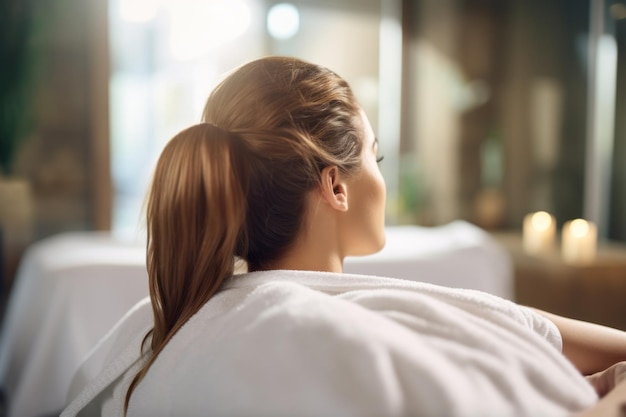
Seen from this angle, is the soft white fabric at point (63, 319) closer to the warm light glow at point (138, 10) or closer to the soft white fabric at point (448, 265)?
the soft white fabric at point (448, 265)

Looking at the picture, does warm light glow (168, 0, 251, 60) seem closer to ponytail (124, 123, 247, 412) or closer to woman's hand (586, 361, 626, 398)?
ponytail (124, 123, 247, 412)

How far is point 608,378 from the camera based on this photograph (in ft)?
2.26

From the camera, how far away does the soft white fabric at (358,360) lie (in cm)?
51

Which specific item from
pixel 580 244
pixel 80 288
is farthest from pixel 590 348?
pixel 580 244

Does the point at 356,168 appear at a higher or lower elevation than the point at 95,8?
lower

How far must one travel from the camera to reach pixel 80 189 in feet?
10.9

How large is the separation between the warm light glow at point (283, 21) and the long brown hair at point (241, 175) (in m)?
2.87

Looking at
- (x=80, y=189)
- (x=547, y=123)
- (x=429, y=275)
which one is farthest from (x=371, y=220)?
(x=80, y=189)

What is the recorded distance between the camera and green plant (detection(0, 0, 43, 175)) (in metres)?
3.09

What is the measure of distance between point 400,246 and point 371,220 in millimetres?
1331

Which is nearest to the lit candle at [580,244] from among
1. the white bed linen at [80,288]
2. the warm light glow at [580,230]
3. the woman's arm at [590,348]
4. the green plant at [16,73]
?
the warm light glow at [580,230]

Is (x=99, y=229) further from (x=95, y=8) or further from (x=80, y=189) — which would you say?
(x=95, y=8)

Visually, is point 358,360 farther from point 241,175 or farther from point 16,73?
point 16,73

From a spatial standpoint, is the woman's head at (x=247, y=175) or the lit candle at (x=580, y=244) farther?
the lit candle at (x=580, y=244)
